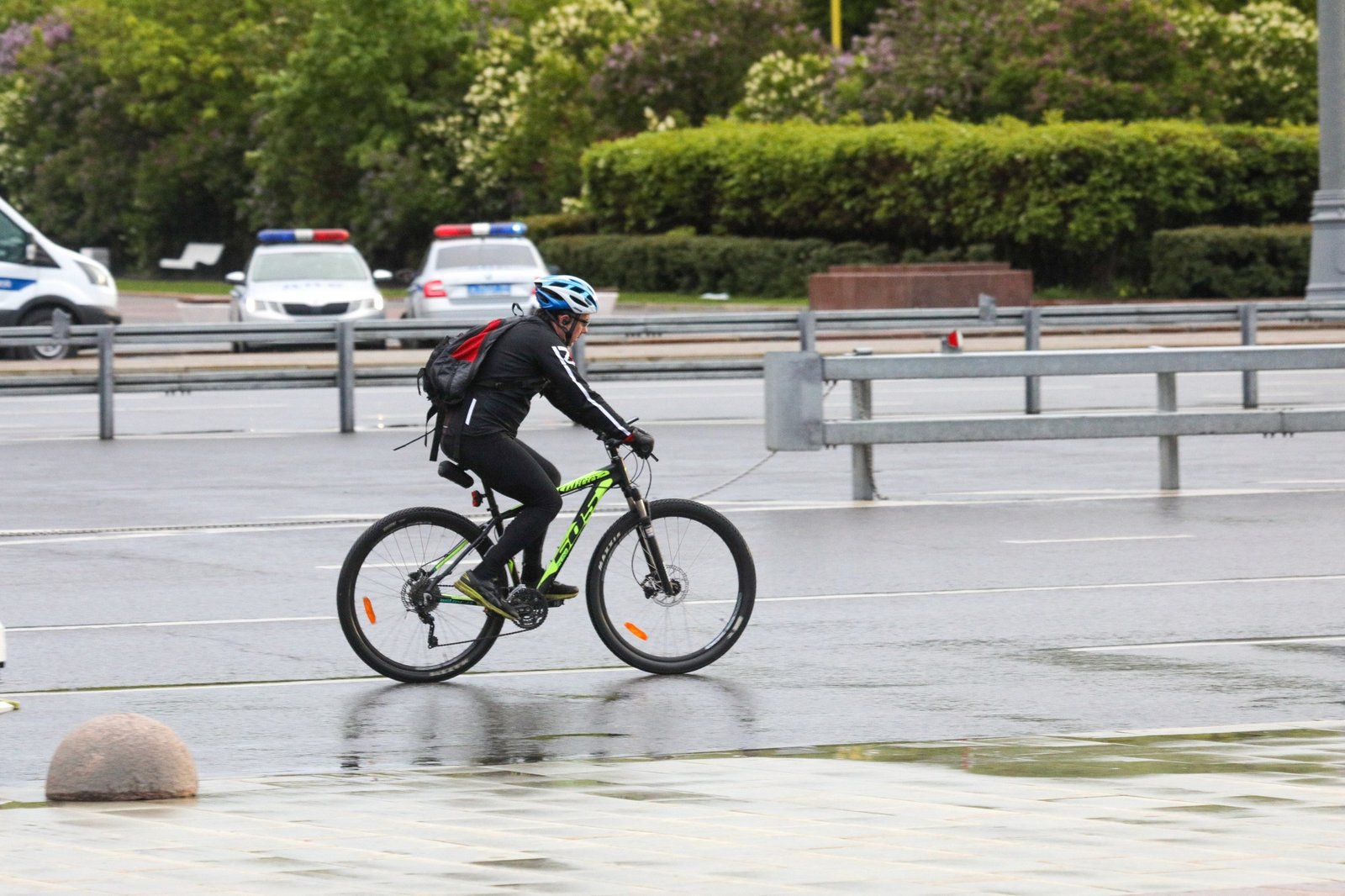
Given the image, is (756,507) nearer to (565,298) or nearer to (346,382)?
(565,298)

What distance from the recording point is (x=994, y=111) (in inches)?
1841

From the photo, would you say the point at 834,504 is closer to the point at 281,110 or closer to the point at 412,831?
the point at 412,831

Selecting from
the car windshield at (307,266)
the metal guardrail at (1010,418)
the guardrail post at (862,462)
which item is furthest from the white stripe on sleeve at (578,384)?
the car windshield at (307,266)

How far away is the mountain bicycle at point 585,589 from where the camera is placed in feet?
29.7

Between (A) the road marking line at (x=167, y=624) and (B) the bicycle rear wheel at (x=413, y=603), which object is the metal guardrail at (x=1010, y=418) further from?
(B) the bicycle rear wheel at (x=413, y=603)

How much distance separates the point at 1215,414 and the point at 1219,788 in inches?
369

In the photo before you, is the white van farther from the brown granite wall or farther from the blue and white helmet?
the blue and white helmet

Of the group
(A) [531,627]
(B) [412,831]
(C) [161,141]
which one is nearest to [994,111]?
(C) [161,141]

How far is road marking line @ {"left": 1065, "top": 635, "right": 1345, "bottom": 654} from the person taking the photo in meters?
9.66

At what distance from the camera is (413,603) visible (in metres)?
9.05

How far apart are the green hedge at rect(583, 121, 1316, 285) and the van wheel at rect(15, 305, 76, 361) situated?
1759 centimetres

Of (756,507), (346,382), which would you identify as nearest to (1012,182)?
(346,382)

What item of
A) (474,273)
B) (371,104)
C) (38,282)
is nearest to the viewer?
(38,282)

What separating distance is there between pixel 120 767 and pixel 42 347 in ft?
56.2
